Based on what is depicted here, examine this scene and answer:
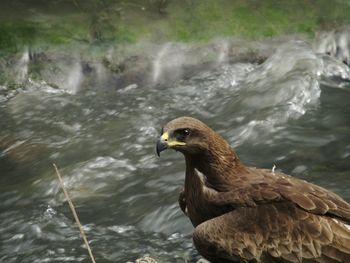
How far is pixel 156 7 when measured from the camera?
1155 centimetres

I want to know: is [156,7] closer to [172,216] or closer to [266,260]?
[172,216]

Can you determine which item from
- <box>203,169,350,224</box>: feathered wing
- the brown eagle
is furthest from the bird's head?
<box>203,169,350,224</box>: feathered wing

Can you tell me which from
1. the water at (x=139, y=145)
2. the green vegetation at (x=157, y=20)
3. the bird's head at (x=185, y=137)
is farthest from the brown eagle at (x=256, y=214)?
the green vegetation at (x=157, y=20)

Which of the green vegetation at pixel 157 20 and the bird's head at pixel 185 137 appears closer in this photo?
the bird's head at pixel 185 137

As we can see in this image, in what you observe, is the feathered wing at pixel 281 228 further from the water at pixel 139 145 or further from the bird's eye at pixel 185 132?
the water at pixel 139 145

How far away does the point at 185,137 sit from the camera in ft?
19.1

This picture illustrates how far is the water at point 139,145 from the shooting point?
7.27m

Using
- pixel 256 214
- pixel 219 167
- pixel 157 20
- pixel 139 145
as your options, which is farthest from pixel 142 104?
pixel 256 214

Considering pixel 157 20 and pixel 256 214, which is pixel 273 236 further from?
pixel 157 20

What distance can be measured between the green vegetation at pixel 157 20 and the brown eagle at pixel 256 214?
5.46 m

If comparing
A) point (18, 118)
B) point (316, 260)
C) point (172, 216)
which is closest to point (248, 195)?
point (316, 260)

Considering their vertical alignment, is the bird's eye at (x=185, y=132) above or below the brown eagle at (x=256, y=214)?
above

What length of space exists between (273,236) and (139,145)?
3917 mm

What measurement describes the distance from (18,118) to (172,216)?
3.65m
